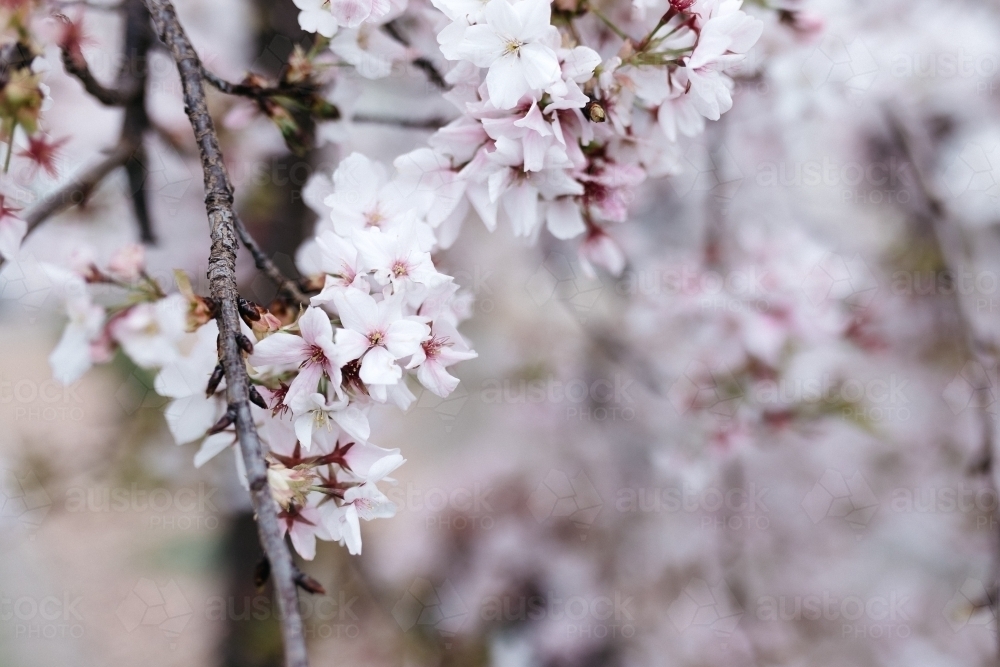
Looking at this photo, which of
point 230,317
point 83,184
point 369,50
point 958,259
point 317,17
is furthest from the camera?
point 958,259

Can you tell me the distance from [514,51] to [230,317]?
0.21 meters

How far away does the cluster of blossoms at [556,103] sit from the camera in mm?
380

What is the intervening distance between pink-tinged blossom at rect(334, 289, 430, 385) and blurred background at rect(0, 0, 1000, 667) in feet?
1.65

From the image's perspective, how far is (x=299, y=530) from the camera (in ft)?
1.22

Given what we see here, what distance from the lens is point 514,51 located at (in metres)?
0.38

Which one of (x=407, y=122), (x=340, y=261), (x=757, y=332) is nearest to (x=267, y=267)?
(x=340, y=261)

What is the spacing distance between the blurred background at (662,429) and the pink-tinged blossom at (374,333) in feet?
1.65

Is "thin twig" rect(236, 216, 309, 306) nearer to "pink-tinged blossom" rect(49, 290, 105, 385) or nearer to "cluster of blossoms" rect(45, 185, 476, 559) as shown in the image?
"cluster of blossoms" rect(45, 185, 476, 559)

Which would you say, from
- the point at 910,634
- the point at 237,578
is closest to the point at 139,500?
the point at 237,578

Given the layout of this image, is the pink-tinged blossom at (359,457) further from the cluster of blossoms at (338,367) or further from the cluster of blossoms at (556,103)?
the cluster of blossoms at (556,103)

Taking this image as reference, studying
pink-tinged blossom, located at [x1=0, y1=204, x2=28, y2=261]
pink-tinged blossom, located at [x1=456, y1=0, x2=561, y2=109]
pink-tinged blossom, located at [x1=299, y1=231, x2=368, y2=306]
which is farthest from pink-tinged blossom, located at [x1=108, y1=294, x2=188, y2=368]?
pink-tinged blossom, located at [x1=456, y1=0, x2=561, y2=109]

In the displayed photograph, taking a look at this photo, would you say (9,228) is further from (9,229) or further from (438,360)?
(438,360)

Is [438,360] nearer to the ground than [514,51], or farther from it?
nearer to the ground

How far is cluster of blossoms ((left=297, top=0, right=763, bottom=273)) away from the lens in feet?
1.25
